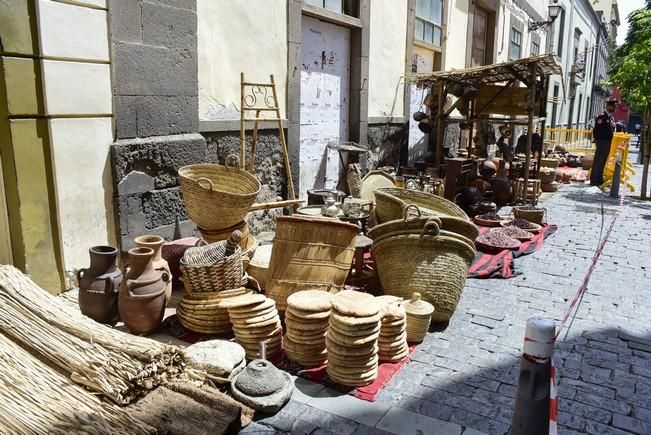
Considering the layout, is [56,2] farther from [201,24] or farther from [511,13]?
[511,13]

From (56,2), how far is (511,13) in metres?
14.7

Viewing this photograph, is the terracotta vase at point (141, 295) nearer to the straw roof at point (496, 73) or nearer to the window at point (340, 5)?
the window at point (340, 5)

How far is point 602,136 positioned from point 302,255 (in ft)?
33.3

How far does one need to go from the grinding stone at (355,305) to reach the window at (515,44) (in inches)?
597

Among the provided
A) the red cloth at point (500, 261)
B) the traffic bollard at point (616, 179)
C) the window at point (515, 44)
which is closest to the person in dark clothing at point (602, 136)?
the traffic bollard at point (616, 179)

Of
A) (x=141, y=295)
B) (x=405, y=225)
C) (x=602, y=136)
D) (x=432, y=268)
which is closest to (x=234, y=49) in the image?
(x=405, y=225)

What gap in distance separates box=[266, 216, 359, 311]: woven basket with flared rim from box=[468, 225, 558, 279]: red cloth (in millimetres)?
2001

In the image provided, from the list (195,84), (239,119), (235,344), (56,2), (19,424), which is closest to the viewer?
(19,424)

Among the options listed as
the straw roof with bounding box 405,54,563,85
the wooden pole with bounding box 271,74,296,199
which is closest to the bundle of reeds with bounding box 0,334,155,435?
the wooden pole with bounding box 271,74,296,199

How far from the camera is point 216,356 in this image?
321 cm

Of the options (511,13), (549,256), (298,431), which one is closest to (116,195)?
(298,431)

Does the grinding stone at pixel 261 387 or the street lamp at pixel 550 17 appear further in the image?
the street lamp at pixel 550 17

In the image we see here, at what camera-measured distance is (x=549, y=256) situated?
20.5 ft

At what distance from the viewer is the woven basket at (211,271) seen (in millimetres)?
3734
